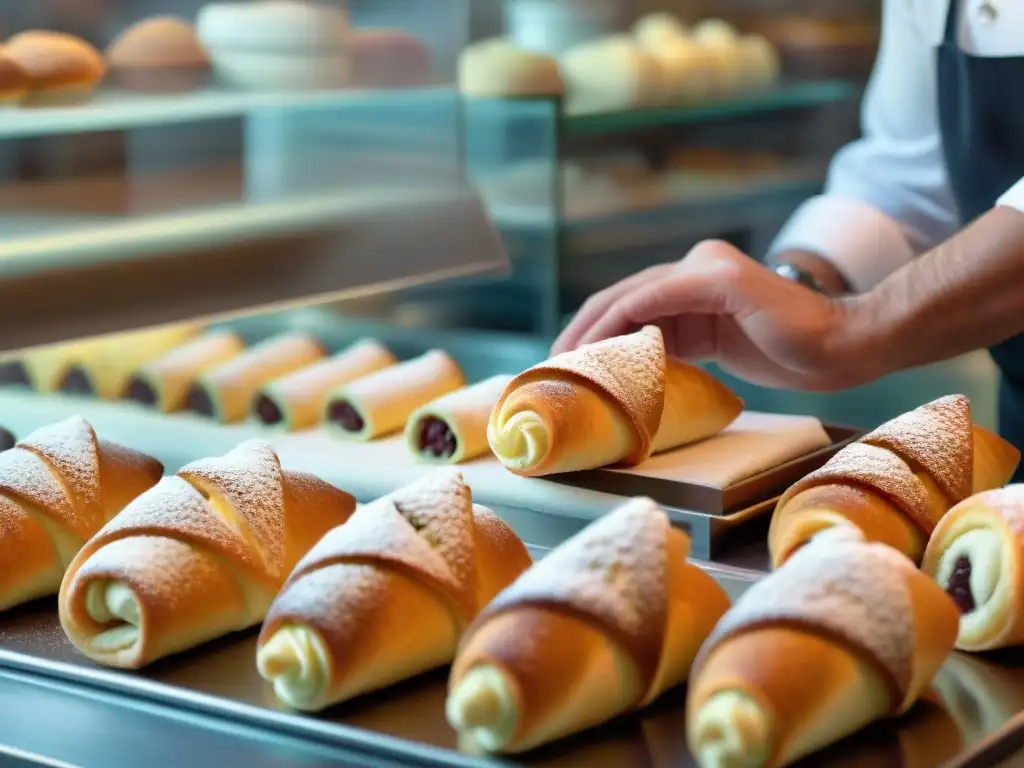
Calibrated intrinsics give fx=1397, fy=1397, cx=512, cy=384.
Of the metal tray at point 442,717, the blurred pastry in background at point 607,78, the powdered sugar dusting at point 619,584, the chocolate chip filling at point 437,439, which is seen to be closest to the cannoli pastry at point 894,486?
the metal tray at point 442,717

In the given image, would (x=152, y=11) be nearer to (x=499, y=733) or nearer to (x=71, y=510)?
(x=71, y=510)

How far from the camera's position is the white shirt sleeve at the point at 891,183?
1784 mm

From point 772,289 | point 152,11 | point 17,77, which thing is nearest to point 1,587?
point 17,77

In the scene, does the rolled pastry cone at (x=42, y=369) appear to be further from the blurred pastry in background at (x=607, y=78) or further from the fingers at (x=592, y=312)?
the blurred pastry in background at (x=607, y=78)

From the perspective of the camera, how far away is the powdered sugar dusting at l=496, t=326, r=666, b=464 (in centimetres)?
109

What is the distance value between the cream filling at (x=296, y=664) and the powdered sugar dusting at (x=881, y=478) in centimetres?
37

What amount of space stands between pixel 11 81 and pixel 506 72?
50.4 inches

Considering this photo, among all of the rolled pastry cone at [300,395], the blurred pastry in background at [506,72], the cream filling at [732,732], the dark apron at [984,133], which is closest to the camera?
the cream filling at [732,732]

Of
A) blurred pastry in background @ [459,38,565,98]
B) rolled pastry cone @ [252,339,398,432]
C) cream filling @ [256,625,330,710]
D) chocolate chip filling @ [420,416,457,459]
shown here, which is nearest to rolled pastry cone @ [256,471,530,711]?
cream filling @ [256,625,330,710]

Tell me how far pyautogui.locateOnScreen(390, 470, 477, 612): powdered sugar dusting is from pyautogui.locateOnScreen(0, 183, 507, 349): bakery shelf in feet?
1.86

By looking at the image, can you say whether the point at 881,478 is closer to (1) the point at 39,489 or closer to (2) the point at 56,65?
(1) the point at 39,489

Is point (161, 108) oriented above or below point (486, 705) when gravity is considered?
above

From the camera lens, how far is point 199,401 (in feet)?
4.81

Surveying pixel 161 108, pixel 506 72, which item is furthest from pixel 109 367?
pixel 506 72
